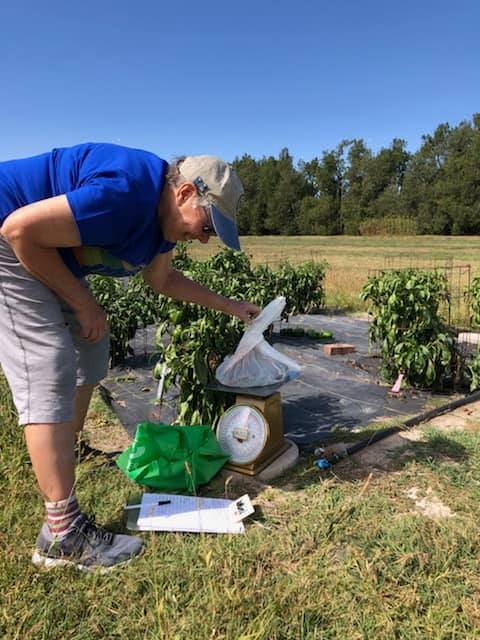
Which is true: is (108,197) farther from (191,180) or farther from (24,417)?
(24,417)

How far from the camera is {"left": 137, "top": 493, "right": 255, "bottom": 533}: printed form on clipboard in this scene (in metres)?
1.82

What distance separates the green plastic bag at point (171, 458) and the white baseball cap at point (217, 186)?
39.8 inches

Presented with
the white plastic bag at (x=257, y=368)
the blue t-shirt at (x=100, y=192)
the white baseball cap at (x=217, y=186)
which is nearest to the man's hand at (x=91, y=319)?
the blue t-shirt at (x=100, y=192)

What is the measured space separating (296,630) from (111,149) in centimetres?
157

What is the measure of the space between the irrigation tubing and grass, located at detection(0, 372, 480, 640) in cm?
25

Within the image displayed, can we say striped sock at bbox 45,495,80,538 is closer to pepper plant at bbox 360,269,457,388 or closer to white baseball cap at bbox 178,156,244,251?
white baseball cap at bbox 178,156,244,251

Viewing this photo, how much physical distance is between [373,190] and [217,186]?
48655 mm

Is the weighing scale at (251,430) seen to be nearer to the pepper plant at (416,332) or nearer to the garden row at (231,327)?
the garden row at (231,327)

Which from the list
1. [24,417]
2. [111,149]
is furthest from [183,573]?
[111,149]

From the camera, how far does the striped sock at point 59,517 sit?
1605 millimetres

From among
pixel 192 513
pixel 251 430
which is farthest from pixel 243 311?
pixel 192 513

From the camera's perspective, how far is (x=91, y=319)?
177 cm

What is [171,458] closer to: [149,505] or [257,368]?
[149,505]

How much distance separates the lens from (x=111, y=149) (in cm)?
159
